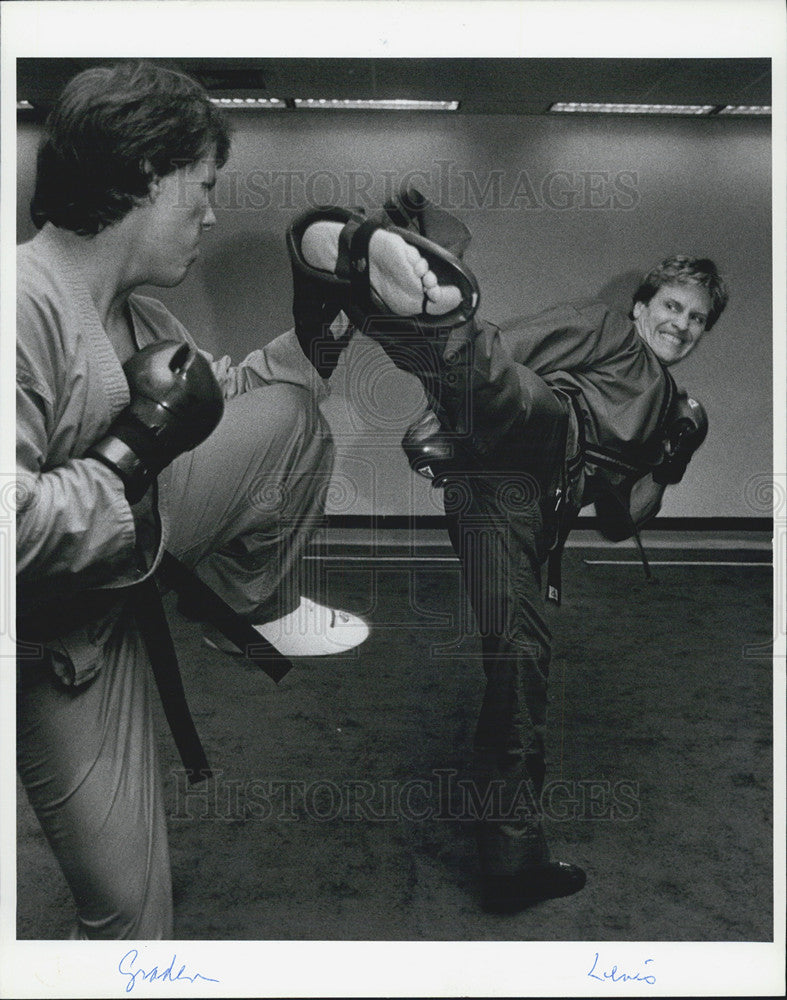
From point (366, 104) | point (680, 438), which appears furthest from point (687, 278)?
point (366, 104)

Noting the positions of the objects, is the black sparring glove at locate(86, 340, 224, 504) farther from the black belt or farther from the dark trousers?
the dark trousers

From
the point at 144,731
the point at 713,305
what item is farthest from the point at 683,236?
the point at 144,731

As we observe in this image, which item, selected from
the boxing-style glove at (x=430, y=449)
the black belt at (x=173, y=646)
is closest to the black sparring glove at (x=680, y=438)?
the boxing-style glove at (x=430, y=449)

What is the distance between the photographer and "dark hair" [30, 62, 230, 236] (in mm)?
1851

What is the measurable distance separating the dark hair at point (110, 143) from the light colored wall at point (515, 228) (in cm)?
7

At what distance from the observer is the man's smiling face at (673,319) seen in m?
2.00

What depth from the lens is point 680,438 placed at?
2.03 m

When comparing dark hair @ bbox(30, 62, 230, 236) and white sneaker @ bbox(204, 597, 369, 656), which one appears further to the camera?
white sneaker @ bbox(204, 597, 369, 656)

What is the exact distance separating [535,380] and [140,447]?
82cm

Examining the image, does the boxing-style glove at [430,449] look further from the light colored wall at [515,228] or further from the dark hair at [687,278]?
the dark hair at [687,278]

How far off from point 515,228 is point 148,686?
1209 millimetres
